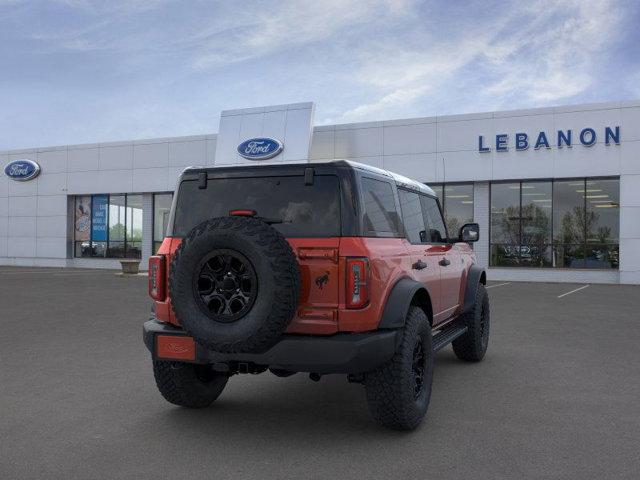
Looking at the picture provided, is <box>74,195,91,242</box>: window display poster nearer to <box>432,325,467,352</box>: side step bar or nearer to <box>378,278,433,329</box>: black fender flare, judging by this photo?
<box>432,325,467,352</box>: side step bar

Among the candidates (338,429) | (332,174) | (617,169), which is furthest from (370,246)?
(617,169)

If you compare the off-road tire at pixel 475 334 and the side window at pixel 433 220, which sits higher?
the side window at pixel 433 220

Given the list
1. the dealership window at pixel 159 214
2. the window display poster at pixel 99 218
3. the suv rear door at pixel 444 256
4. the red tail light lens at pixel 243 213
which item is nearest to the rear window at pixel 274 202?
the red tail light lens at pixel 243 213

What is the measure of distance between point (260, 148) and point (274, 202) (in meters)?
22.1

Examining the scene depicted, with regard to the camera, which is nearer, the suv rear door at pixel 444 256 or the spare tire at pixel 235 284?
the spare tire at pixel 235 284

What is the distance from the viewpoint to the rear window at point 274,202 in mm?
4379

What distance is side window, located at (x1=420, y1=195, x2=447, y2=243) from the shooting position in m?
6.09

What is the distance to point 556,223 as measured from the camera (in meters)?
23.4

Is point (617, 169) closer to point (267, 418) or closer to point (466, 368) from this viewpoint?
point (466, 368)

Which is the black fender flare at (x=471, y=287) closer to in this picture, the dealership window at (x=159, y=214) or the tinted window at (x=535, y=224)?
the tinted window at (x=535, y=224)

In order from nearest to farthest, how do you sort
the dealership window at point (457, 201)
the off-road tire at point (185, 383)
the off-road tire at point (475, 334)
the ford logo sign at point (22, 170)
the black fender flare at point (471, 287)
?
1. the off-road tire at point (185, 383)
2. the black fender flare at point (471, 287)
3. the off-road tire at point (475, 334)
4. the dealership window at point (457, 201)
5. the ford logo sign at point (22, 170)

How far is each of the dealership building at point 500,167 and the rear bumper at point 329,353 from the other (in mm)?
20678

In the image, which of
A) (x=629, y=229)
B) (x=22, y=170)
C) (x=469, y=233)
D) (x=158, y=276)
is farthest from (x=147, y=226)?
(x=158, y=276)

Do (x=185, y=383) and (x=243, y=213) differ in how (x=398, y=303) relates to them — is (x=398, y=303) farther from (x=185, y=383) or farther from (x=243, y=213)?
(x=185, y=383)
